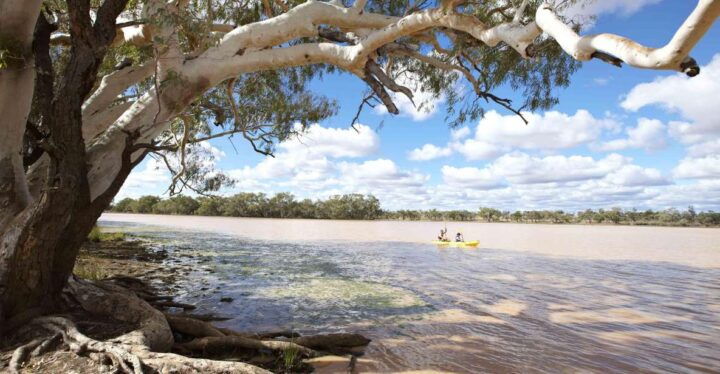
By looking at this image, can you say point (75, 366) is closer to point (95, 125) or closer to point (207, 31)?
point (95, 125)

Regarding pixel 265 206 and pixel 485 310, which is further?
pixel 265 206

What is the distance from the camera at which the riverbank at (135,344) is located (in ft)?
9.26

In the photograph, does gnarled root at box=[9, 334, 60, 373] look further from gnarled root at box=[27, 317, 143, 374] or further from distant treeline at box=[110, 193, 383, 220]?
distant treeline at box=[110, 193, 383, 220]

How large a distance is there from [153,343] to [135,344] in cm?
24

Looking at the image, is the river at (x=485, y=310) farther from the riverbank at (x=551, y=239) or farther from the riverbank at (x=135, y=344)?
the riverbank at (x=551, y=239)

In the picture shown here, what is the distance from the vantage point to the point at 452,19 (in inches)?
158

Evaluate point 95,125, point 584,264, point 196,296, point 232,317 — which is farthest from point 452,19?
point 584,264

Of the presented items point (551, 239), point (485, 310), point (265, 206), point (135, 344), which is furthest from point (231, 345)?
point (265, 206)

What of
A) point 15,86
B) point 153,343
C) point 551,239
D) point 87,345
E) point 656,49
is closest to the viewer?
point 656,49

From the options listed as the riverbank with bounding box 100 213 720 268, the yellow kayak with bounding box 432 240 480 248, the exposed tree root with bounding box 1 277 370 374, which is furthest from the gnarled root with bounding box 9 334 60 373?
the yellow kayak with bounding box 432 240 480 248

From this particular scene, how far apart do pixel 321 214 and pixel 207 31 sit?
6414 cm

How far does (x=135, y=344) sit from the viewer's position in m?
3.10

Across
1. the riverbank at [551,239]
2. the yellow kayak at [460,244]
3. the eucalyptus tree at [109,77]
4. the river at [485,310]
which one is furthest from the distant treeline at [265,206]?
the eucalyptus tree at [109,77]

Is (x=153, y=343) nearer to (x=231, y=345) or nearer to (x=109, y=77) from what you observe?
(x=231, y=345)
